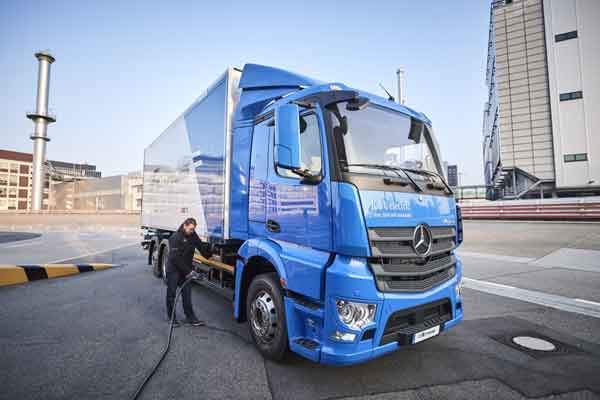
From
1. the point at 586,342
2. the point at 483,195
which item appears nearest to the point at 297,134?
the point at 586,342

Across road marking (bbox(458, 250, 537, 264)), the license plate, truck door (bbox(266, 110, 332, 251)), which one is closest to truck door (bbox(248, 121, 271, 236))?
truck door (bbox(266, 110, 332, 251))

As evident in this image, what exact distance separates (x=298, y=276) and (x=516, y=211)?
933 inches

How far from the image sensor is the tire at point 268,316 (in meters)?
2.92

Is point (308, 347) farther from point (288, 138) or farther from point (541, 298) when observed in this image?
point (541, 298)

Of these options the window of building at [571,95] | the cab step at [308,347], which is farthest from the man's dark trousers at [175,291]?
the window of building at [571,95]

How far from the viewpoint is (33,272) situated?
7098mm

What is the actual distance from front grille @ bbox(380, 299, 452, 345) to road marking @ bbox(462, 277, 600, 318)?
321 cm

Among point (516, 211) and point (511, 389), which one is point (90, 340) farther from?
point (516, 211)

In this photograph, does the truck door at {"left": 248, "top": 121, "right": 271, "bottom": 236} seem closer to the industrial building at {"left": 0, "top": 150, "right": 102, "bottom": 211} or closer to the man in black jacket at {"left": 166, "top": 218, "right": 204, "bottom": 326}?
the man in black jacket at {"left": 166, "top": 218, "right": 204, "bottom": 326}

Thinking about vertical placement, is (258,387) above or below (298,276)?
below

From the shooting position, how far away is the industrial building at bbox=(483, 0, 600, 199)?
3147 cm

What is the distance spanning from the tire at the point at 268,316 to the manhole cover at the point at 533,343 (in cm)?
279

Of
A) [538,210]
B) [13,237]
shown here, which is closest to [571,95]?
[538,210]

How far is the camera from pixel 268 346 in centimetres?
305
